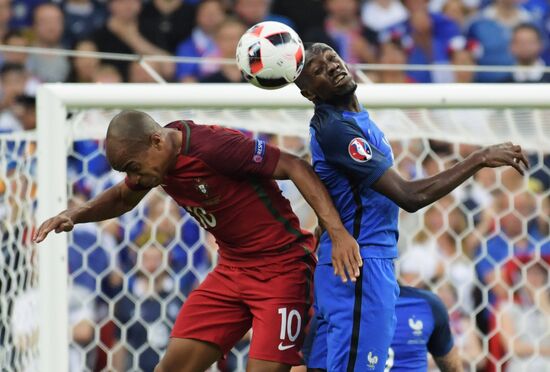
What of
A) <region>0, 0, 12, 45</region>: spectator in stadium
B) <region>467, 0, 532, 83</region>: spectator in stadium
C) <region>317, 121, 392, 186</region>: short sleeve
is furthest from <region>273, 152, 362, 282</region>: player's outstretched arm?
<region>467, 0, 532, 83</region>: spectator in stadium

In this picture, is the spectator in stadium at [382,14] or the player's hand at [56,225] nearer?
the player's hand at [56,225]

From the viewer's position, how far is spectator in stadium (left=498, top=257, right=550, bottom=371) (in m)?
5.38

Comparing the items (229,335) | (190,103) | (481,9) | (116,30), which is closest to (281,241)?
(229,335)

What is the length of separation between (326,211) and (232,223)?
46 centimetres

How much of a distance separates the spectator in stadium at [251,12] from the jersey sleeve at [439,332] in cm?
418

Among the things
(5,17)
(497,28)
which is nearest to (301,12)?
(497,28)

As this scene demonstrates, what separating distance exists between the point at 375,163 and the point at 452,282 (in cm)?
222

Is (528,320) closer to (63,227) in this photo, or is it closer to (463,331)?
(463,331)

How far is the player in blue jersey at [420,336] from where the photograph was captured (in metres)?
4.27

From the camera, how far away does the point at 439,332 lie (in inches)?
172

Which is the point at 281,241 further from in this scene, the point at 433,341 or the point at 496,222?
the point at 496,222

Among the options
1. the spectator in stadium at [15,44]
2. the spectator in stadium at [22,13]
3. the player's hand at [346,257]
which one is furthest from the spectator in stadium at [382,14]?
the player's hand at [346,257]

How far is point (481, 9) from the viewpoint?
8.63m

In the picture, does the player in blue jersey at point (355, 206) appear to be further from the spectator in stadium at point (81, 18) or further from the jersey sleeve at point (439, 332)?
the spectator in stadium at point (81, 18)
